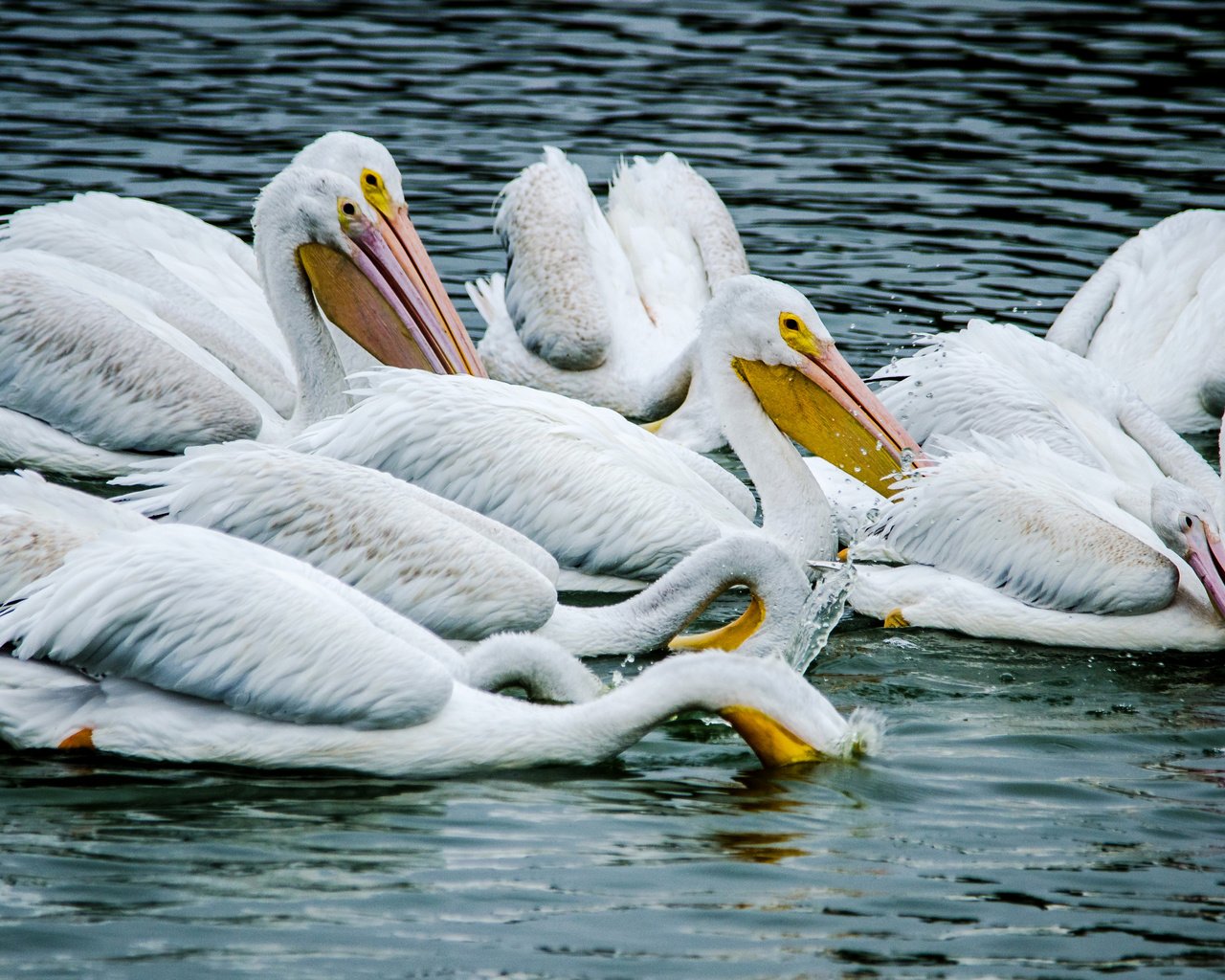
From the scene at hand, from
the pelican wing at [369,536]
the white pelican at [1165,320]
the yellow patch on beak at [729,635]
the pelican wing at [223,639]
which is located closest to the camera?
the pelican wing at [223,639]

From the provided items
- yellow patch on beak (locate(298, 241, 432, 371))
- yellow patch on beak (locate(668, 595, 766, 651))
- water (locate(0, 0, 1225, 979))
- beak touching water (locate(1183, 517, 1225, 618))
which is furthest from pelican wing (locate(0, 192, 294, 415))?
beak touching water (locate(1183, 517, 1225, 618))

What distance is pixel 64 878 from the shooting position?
13.0ft

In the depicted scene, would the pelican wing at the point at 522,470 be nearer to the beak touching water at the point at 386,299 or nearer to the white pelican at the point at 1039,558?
the white pelican at the point at 1039,558

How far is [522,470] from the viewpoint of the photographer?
594 cm

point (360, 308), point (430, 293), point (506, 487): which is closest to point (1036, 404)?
point (506, 487)

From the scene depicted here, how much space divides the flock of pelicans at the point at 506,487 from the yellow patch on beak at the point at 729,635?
1 cm

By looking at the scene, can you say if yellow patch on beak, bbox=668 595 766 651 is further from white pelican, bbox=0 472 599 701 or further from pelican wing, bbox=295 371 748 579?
white pelican, bbox=0 472 599 701

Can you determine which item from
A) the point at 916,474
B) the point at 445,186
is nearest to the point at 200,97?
the point at 445,186

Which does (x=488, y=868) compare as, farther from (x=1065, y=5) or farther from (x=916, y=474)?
(x=1065, y=5)

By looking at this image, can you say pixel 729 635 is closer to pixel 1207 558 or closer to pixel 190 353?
pixel 1207 558

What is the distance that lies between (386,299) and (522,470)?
1.21 metres

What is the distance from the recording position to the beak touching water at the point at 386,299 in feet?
22.4

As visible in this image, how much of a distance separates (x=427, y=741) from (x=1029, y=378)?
10.8 ft

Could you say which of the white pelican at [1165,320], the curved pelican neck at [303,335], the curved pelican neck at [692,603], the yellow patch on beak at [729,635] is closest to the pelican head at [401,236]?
the curved pelican neck at [303,335]
